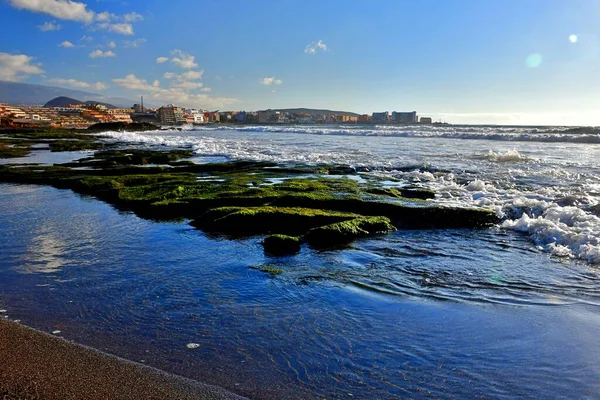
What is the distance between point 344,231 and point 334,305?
4.14 meters

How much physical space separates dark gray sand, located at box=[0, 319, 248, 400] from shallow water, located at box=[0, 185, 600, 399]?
0.22m

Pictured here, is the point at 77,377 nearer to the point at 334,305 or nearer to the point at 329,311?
the point at 329,311

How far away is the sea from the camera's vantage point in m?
4.73

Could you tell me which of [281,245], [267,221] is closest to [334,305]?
[281,245]

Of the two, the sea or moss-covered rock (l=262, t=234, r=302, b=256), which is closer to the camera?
the sea

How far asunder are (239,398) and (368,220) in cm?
770

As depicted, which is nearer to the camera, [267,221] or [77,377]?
[77,377]

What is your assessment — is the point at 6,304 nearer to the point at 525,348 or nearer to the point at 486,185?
the point at 525,348

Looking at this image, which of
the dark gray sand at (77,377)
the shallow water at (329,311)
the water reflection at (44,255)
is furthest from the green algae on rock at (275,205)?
the dark gray sand at (77,377)

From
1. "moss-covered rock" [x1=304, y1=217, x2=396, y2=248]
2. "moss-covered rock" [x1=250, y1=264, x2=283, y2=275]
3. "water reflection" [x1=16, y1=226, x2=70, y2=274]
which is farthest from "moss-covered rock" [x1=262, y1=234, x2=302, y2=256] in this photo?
"water reflection" [x1=16, y1=226, x2=70, y2=274]

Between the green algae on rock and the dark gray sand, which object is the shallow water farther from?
the green algae on rock

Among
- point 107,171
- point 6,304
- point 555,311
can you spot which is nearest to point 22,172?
point 107,171

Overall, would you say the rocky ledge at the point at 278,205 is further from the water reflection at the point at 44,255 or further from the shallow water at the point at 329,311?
the water reflection at the point at 44,255

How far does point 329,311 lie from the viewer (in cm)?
635
